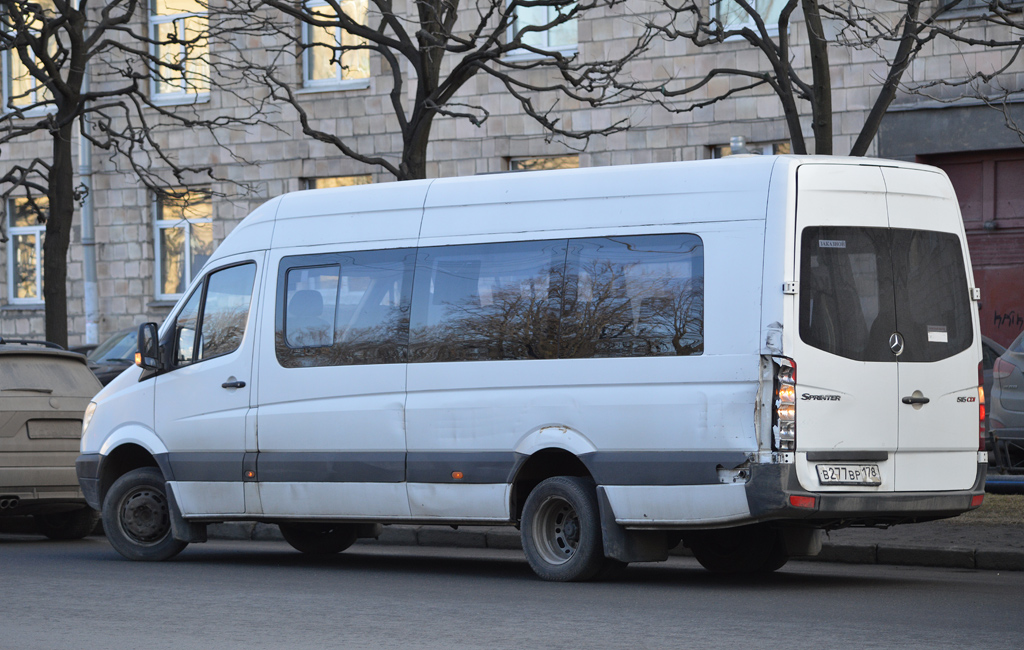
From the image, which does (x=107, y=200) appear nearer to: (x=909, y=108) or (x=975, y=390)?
(x=909, y=108)

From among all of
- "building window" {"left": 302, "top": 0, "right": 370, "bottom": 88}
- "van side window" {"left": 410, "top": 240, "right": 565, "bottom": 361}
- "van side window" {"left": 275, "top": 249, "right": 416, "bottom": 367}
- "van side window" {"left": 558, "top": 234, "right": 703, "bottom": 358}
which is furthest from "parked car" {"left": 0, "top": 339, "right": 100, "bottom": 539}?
"building window" {"left": 302, "top": 0, "right": 370, "bottom": 88}

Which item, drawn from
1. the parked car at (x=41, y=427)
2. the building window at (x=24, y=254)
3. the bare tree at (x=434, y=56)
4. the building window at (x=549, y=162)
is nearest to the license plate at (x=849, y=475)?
the parked car at (x=41, y=427)

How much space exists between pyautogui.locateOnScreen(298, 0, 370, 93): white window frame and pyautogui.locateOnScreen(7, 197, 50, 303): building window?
6401 mm

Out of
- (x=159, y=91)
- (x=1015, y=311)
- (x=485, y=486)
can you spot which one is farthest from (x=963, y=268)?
(x=159, y=91)

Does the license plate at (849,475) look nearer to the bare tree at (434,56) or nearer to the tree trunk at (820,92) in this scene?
the tree trunk at (820,92)

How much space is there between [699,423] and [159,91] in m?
21.4

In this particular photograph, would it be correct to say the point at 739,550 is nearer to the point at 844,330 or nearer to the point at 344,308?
the point at 844,330

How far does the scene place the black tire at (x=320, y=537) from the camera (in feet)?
41.2

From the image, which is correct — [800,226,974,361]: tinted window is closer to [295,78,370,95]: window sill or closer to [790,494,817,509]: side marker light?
[790,494,817,509]: side marker light

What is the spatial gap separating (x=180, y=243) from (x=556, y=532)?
19.7m

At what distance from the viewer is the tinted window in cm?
937

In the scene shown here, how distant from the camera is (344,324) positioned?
11031mm

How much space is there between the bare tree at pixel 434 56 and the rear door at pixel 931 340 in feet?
20.8

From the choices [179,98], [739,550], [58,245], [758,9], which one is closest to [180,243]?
[179,98]
